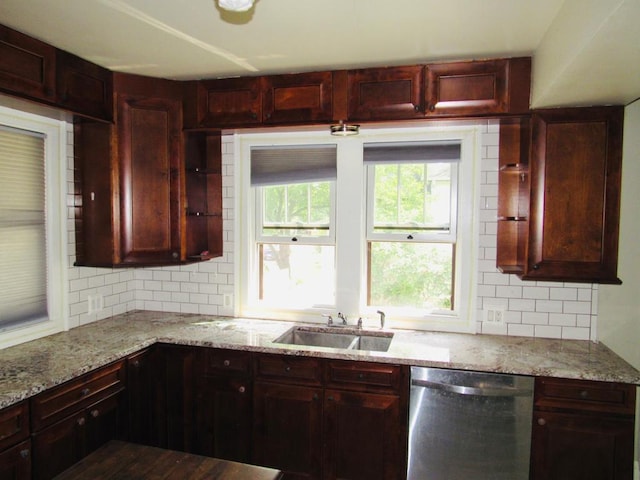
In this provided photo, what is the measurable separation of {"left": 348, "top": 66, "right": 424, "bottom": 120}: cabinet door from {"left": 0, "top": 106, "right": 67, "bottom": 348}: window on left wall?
5.93ft

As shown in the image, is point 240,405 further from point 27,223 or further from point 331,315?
point 27,223

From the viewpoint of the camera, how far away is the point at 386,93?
2438mm

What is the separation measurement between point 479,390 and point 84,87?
2670 millimetres

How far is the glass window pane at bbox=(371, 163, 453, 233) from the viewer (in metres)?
2.86

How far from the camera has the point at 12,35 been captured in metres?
1.97

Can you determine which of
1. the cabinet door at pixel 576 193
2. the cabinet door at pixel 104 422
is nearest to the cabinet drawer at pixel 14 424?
the cabinet door at pixel 104 422

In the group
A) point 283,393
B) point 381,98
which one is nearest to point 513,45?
point 381,98

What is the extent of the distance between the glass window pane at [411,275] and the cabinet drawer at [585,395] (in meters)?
0.84

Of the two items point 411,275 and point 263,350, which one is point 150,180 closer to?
point 263,350

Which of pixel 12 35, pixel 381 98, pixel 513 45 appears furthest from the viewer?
pixel 381 98

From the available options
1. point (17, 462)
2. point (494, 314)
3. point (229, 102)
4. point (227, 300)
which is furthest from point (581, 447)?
point (229, 102)

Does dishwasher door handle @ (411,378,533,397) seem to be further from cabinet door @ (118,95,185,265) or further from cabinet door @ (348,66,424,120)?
cabinet door @ (118,95,185,265)

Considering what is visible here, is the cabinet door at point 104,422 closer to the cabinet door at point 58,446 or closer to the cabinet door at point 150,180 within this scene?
the cabinet door at point 58,446

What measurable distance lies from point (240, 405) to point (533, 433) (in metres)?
1.58
